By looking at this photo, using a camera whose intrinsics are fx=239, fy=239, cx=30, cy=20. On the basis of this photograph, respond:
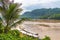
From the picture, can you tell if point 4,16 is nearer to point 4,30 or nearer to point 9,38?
point 4,30

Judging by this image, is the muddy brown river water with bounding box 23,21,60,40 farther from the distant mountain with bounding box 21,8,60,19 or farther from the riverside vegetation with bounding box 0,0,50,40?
the distant mountain with bounding box 21,8,60,19

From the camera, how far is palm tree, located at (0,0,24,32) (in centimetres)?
1352

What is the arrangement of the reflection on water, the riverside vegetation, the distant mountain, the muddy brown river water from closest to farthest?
the riverside vegetation → the reflection on water → the muddy brown river water → the distant mountain

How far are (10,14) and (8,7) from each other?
1.59 feet

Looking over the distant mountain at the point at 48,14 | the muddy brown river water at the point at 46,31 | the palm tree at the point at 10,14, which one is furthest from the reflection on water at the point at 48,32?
the distant mountain at the point at 48,14

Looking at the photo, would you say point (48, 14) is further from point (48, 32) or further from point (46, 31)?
point (48, 32)

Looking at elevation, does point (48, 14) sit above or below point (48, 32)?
above

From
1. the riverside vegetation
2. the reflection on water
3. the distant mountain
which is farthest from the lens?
the distant mountain

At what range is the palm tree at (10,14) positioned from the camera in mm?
13523

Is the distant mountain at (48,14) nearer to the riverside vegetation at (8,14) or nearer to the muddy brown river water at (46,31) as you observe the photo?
the muddy brown river water at (46,31)

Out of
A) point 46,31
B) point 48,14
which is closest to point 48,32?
point 46,31

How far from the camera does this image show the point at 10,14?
13523 mm

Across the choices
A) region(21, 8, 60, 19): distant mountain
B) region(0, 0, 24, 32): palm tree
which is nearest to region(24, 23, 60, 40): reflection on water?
region(0, 0, 24, 32): palm tree

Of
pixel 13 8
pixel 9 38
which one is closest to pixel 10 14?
pixel 13 8
